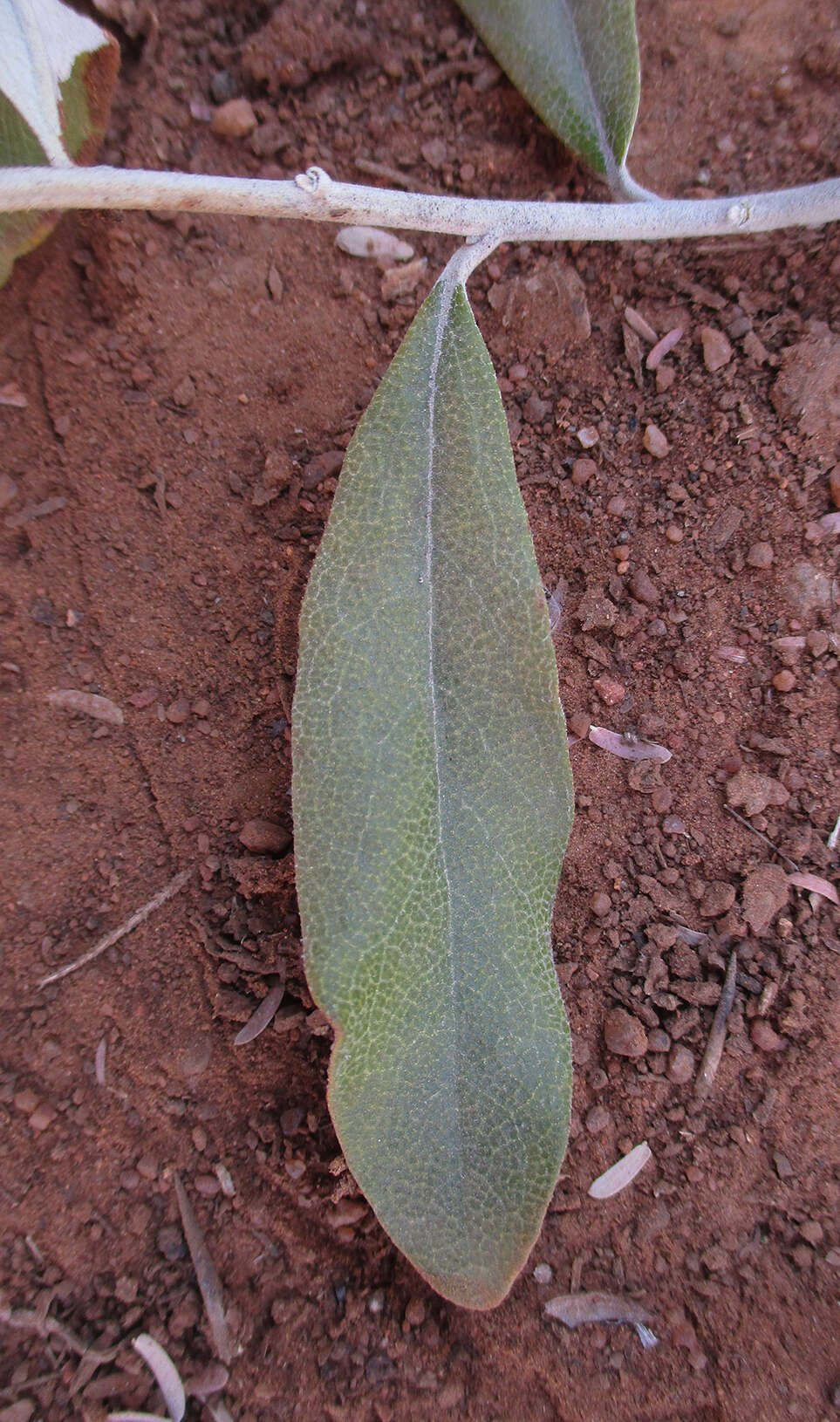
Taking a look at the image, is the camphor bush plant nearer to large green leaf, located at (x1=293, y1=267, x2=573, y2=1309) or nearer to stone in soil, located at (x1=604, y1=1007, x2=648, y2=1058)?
large green leaf, located at (x1=293, y1=267, x2=573, y2=1309)

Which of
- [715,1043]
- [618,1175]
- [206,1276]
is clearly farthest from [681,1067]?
[206,1276]

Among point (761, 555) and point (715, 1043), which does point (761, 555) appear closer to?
point (761, 555)

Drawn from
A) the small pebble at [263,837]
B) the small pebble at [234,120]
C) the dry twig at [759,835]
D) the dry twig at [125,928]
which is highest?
the small pebble at [234,120]

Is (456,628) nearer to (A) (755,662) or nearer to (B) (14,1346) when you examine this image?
(A) (755,662)

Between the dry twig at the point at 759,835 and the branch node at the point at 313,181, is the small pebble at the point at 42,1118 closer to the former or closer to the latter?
the dry twig at the point at 759,835

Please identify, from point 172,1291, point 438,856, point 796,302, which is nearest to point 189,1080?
point 172,1291

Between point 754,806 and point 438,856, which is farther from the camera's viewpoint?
point 754,806

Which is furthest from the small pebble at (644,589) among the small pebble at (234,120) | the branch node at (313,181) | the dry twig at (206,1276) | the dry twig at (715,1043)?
the dry twig at (206,1276)

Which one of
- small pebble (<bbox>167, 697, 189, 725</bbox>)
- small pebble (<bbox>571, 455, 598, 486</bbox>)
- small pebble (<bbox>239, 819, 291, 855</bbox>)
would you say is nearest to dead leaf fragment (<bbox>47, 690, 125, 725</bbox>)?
small pebble (<bbox>167, 697, 189, 725</bbox>)
